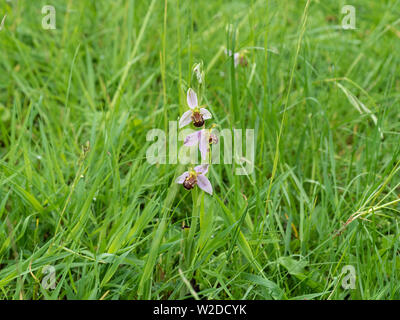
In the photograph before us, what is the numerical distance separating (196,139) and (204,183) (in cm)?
15

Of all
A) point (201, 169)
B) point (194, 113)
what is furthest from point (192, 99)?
point (201, 169)

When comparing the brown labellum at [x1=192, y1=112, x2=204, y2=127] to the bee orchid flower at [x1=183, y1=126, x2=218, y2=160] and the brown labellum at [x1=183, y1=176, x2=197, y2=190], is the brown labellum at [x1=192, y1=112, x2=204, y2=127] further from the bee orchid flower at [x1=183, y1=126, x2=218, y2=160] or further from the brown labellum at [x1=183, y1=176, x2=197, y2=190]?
the brown labellum at [x1=183, y1=176, x2=197, y2=190]

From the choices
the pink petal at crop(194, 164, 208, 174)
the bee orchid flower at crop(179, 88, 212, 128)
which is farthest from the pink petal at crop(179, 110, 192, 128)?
the pink petal at crop(194, 164, 208, 174)

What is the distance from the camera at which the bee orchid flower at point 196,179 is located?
1.54 m

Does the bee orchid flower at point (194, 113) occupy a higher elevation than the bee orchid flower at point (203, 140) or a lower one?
higher

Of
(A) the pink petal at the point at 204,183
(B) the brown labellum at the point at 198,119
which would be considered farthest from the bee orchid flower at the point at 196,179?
(B) the brown labellum at the point at 198,119

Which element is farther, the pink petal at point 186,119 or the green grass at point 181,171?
the green grass at point 181,171

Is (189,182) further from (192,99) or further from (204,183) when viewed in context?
(192,99)

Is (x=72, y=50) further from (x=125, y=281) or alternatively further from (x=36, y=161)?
(x=125, y=281)

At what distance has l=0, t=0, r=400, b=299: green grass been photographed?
1696mm

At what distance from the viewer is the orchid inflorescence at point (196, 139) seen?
1.52 meters

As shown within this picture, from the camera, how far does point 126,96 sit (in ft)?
8.25

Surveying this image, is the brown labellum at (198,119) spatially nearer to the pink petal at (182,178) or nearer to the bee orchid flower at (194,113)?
the bee orchid flower at (194,113)

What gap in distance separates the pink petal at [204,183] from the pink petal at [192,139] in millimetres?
107
